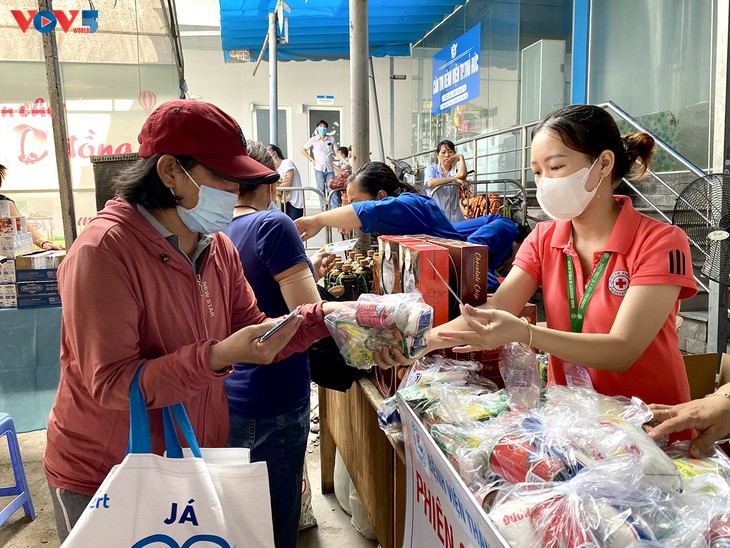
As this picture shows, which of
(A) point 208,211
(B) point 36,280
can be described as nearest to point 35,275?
(B) point 36,280

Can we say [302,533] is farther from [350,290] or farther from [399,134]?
[399,134]

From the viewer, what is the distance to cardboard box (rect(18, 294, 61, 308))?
147 inches

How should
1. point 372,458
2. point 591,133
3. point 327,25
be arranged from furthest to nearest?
1. point 327,25
2. point 372,458
3. point 591,133

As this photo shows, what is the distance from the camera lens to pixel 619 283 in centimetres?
150

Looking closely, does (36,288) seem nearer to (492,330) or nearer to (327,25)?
(492,330)

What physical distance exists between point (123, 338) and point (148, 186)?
0.38 m

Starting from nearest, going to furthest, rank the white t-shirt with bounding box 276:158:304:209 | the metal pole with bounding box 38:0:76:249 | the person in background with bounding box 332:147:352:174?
the metal pole with bounding box 38:0:76:249 → the white t-shirt with bounding box 276:158:304:209 → the person in background with bounding box 332:147:352:174

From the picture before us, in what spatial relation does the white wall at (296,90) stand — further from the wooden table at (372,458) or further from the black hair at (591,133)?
the black hair at (591,133)

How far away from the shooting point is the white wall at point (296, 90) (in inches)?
584

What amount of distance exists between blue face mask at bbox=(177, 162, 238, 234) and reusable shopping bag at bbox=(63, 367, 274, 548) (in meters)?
0.39

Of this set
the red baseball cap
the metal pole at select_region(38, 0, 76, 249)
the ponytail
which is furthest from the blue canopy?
the red baseball cap

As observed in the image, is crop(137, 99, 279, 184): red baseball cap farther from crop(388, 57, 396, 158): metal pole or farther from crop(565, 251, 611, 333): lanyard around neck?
crop(388, 57, 396, 158): metal pole

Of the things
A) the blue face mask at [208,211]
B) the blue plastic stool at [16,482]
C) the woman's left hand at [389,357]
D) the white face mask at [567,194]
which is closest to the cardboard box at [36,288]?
the blue plastic stool at [16,482]

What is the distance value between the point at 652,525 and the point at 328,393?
2293 mm
